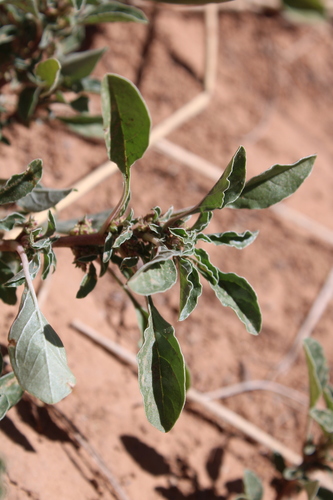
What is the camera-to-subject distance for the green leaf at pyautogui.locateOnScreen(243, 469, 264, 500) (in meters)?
1.85

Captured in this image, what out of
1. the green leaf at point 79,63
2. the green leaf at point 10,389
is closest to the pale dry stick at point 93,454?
the green leaf at point 10,389

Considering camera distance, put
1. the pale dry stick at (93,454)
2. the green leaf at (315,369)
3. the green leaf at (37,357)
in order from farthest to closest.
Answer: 1. the green leaf at (315,369)
2. the pale dry stick at (93,454)
3. the green leaf at (37,357)

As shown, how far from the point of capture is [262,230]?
115 inches

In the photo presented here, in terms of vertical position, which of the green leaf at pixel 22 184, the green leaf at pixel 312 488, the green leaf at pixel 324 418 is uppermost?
the green leaf at pixel 22 184

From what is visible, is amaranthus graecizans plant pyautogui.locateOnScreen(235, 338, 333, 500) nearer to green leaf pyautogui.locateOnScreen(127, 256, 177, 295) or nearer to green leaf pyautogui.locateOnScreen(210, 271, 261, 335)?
green leaf pyautogui.locateOnScreen(210, 271, 261, 335)

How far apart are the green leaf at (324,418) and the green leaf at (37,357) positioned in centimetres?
103

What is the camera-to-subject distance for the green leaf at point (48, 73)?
5.39ft

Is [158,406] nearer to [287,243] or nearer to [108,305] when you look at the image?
[108,305]

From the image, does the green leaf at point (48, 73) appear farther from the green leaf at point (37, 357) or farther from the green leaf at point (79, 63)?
the green leaf at point (37, 357)

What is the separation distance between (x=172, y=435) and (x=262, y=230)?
135cm

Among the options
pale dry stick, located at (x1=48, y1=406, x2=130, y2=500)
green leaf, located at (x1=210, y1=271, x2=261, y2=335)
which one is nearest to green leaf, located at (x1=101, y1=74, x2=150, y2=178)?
green leaf, located at (x1=210, y1=271, x2=261, y2=335)

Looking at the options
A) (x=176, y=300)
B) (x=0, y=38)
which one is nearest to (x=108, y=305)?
(x=176, y=300)

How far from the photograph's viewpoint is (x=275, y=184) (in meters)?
1.52

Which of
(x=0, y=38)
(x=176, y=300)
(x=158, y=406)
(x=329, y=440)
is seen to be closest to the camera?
(x=158, y=406)
